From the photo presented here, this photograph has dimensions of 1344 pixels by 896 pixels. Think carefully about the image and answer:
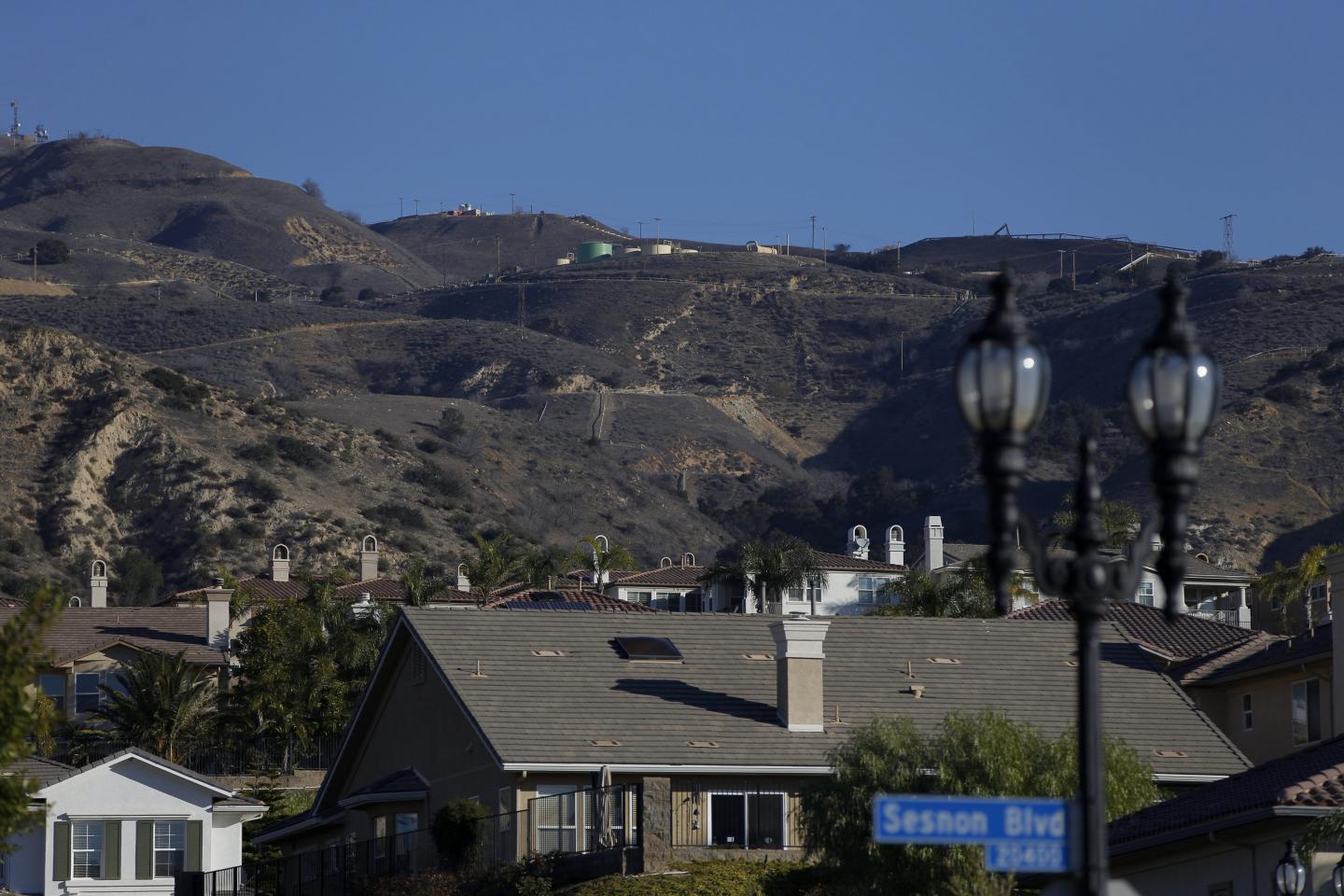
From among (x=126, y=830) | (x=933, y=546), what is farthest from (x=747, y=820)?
(x=933, y=546)

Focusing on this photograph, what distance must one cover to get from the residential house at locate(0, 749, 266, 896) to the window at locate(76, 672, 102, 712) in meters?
24.2

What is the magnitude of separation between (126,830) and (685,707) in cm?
1364

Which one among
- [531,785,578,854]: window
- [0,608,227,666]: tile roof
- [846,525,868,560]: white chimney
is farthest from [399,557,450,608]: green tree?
[531,785,578,854]: window

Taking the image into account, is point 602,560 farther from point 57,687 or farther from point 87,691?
point 57,687

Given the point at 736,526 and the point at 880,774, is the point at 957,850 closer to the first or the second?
the point at 880,774

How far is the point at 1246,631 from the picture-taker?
196ft

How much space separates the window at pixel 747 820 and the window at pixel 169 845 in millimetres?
13960

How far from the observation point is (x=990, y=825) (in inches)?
494

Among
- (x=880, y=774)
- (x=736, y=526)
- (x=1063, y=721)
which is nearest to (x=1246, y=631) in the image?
(x=1063, y=721)

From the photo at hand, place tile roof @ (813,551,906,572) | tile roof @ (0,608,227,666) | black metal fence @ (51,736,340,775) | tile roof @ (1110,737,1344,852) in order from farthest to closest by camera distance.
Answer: tile roof @ (813,551,906,572) < tile roof @ (0,608,227,666) < black metal fence @ (51,736,340,775) < tile roof @ (1110,737,1344,852)

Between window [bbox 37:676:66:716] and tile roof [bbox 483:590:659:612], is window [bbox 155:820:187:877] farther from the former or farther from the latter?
window [bbox 37:676:66:716]

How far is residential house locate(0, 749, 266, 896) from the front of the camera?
48.0 metres

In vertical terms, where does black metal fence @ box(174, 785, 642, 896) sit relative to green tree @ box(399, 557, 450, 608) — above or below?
below

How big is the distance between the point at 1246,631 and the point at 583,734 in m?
24.8
